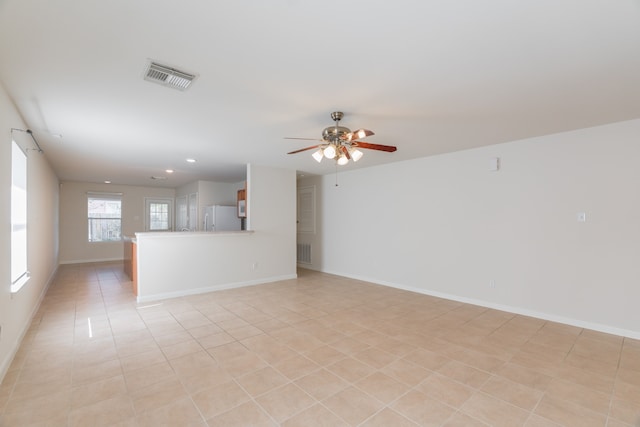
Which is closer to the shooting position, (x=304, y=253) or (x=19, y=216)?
(x=19, y=216)

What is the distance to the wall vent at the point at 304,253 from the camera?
24.4 ft

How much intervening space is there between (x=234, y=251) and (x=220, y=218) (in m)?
2.15

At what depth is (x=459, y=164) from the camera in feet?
15.1

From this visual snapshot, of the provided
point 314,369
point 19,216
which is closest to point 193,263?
point 19,216

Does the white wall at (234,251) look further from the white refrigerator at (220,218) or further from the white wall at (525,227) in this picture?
the white refrigerator at (220,218)

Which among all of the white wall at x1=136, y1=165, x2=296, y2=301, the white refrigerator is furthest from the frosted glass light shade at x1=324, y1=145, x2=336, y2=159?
the white refrigerator

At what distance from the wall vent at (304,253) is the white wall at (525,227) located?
6.51ft

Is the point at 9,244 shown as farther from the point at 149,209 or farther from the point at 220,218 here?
the point at 149,209

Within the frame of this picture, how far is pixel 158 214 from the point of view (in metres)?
9.70

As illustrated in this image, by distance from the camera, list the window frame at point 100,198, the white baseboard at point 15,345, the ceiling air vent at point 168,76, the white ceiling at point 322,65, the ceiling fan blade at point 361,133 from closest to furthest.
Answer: the white ceiling at point 322,65 < the ceiling air vent at point 168,76 < the white baseboard at point 15,345 < the ceiling fan blade at point 361,133 < the window frame at point 100,198

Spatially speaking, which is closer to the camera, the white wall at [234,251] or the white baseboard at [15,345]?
the white baseboard at [15,345]

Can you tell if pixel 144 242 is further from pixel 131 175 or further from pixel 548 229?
pixel 548 229

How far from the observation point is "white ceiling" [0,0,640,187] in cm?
153

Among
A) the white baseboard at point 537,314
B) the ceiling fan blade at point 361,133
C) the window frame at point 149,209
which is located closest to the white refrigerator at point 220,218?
the window frame at point 149,209
